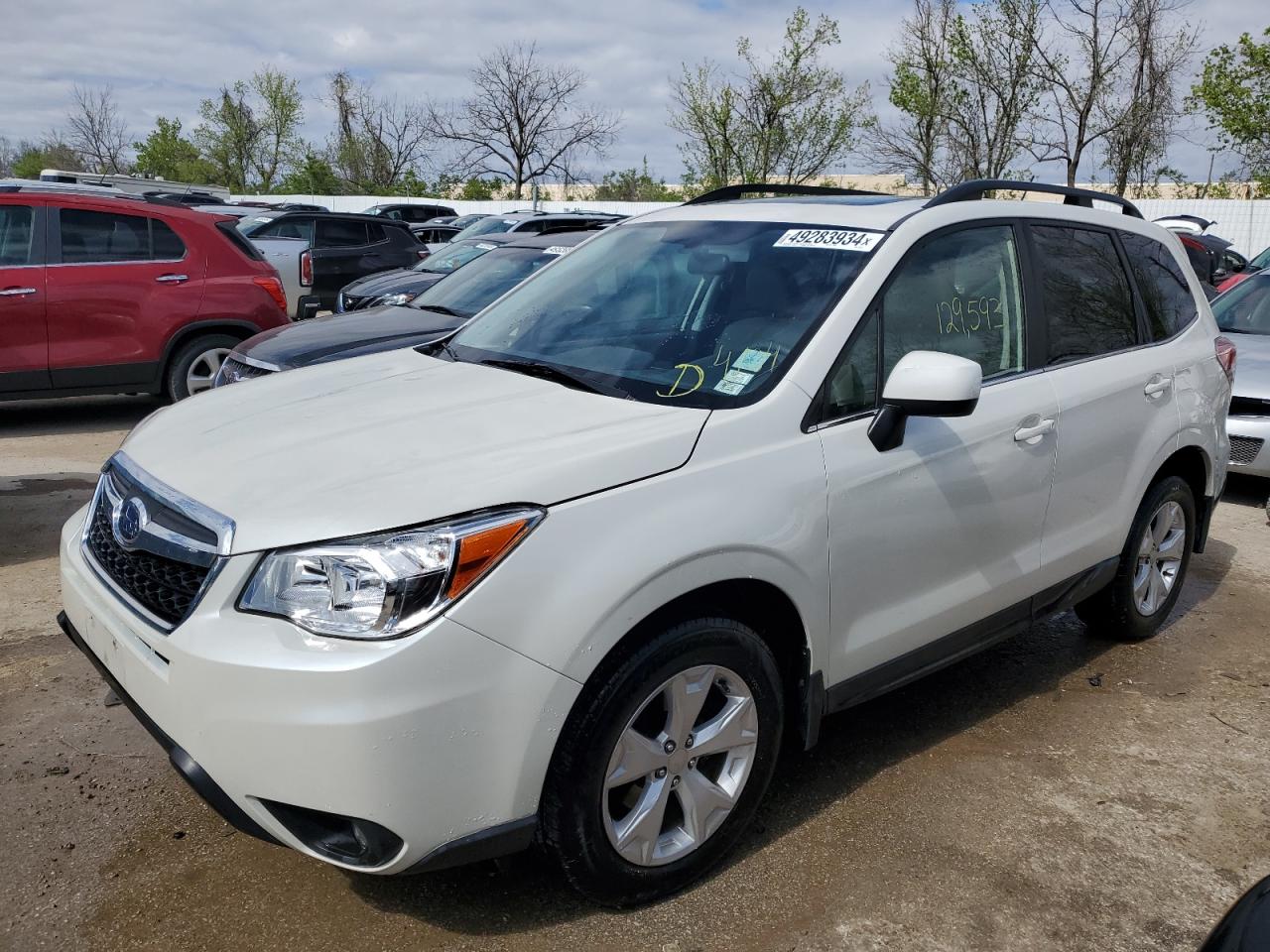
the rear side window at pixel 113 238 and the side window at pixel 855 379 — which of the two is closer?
the side window at pixel 855 379

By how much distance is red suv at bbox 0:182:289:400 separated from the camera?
808 centimetres

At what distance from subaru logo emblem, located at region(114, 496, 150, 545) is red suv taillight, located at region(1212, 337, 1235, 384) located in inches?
168

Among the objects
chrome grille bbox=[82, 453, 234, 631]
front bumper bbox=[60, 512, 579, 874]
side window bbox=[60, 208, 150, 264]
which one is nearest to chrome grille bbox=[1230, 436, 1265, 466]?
front bumper bbox=[60, 512, 579, 874]

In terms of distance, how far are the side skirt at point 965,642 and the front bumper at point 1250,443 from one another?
3.43 meters

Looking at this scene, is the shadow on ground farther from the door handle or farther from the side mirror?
the side mirror

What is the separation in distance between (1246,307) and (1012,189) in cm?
555

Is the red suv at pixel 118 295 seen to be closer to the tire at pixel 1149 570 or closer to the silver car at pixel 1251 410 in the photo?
the tire at pixel 1149 570

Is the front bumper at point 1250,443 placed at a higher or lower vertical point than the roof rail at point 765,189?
lower

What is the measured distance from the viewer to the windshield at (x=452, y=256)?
11.3 m

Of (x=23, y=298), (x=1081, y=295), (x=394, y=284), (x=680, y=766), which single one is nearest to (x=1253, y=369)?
(x=1081, y=295)

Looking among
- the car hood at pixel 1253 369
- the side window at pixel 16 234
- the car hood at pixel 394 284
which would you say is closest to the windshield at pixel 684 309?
the car hood at pixel 1253 369

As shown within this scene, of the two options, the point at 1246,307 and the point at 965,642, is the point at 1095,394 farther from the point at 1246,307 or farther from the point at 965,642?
the point at 1246,307

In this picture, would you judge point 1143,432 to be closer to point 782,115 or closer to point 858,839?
point 858,839

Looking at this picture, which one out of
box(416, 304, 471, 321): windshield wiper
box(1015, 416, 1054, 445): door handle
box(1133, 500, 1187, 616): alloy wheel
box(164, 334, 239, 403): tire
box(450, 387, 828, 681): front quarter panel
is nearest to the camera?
box(450, 387, 828, 681): front quarter panel
